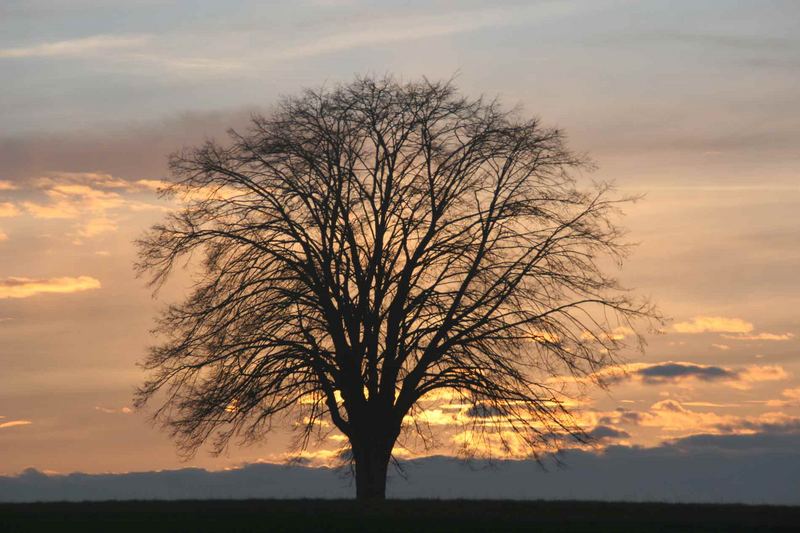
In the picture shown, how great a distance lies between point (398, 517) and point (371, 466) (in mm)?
5757

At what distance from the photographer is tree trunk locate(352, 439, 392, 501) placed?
1067 inches

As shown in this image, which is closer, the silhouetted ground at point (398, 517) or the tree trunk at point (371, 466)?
the silhouetted ground at point (398, 517)

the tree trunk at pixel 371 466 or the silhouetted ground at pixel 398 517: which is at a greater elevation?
the tree trunk at pixel 371 466

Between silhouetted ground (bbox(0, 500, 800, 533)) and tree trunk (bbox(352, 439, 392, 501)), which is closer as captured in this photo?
silhouetted ground (bbox(0, 500, 800, 533))

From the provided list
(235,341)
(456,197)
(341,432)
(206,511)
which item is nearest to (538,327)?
(456,197)

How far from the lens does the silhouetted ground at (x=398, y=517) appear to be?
68.6 feet

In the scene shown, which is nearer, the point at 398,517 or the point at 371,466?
the point at 398,517

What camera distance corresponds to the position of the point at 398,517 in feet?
70.3

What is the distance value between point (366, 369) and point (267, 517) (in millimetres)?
6062

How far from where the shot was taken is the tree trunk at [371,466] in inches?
1067

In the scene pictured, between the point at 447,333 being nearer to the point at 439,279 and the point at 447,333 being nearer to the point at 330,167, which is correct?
the point at 439,279

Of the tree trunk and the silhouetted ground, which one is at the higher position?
the tree trunk

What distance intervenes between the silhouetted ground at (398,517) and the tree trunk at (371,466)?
2.52m

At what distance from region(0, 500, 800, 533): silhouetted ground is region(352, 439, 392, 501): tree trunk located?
8.28 feet
